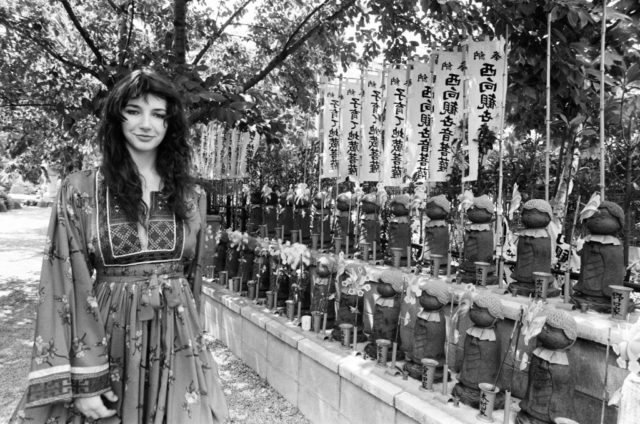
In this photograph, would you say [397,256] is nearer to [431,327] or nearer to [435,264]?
[435,264]

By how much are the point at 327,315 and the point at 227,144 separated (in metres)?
4.63

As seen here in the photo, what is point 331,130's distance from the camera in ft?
15.9

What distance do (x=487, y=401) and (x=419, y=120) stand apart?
2.53 m

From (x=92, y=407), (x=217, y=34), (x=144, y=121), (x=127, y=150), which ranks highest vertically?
(x=217, y=34)

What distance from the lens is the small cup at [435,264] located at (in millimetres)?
3564

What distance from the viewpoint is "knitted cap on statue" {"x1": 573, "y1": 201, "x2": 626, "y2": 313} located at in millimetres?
2596

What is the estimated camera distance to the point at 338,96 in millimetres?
4855

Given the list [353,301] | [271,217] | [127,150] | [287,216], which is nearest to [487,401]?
[353,301]

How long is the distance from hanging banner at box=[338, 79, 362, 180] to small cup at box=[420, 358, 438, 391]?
2460mm

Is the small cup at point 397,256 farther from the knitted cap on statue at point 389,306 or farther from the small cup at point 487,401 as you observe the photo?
the small cup at point 487,401

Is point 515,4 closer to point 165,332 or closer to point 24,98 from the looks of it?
point 165,332

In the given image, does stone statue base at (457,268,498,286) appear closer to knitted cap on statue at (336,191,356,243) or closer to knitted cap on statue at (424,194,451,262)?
knitted cap on statue at (424,194,451,262)

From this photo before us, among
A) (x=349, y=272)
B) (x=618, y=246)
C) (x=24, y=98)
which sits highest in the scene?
(x=24, y=98)

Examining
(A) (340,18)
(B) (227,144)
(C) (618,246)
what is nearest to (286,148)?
(B) (227,144)
